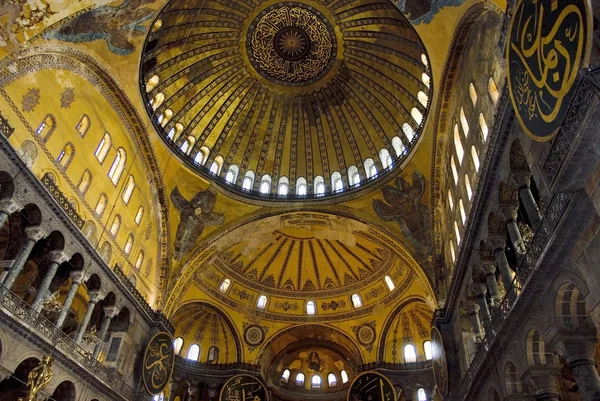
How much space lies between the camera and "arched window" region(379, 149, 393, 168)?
701 inches

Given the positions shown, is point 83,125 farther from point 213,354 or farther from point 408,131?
point 213,354

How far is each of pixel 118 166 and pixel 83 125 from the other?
210cm

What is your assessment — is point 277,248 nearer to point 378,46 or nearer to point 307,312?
point 307,312

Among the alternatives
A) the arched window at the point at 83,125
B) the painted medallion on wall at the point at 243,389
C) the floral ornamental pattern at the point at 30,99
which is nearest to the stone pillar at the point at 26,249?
the floral ornamental pattern at the point at 30,99

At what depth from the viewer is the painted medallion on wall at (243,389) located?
54.9 feet

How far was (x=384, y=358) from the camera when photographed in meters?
19.8

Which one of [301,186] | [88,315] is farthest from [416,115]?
[88,315]

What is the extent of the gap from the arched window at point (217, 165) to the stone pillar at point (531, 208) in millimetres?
12484

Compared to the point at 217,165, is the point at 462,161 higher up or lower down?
lower down

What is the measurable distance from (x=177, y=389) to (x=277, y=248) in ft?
24.6

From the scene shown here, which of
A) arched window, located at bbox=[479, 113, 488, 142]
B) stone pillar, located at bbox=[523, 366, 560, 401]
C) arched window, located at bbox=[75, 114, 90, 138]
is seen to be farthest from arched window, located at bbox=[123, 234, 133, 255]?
stone pillar, located at bbox=[523, 366, 560, 401]

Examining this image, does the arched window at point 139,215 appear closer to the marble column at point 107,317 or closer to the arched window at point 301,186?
the marble column at point 107,317

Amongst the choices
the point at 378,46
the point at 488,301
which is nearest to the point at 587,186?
the point at 488,301

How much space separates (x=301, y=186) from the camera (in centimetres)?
1977
